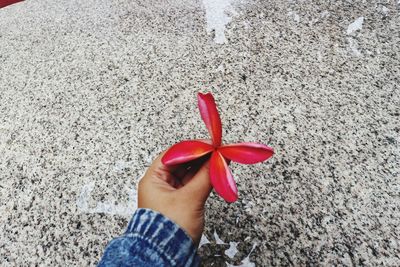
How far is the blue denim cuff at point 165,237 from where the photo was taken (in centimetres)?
53

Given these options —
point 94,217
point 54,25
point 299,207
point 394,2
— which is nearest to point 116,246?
point 94,217

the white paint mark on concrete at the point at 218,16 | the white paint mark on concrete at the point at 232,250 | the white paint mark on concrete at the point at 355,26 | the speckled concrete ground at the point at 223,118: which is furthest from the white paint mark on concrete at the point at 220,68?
the white paint mark on concrete at the point at 232,250

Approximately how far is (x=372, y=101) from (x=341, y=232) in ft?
1.38

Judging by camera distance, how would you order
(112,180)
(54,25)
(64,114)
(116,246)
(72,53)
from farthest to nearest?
1. (54,25)
2. (72,53)
3. (64,114)
4. (112,180)
5. (116,246)

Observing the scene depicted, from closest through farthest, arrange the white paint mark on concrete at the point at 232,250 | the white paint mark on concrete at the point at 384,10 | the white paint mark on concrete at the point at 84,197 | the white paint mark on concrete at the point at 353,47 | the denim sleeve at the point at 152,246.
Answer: the denim sleeve at the point at 152,246
the white paint mark on concrete at the point at 232,250
the white paint mark on concrete at the point at 84,197
the white paint mark on concrete at the point at 353,47
the white paint mark on concrete at the point at 384,10

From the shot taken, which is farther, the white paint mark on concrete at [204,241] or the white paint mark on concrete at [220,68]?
the white paint mark on concrete at [220,68]

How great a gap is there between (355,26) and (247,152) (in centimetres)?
82

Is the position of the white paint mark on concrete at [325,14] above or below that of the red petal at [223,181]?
above

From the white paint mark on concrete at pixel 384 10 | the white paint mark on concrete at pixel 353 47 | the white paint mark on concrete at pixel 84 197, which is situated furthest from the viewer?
the white paint mark on concrete at pixel 384 10

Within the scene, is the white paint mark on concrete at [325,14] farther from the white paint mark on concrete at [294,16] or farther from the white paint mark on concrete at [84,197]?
the white paint mark on concrete at [84,197]

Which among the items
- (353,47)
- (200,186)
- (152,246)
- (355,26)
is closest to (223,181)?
(200,186)

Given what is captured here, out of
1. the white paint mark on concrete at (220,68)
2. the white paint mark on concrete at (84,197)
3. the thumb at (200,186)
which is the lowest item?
the white paint mark on concrete at (84,197)

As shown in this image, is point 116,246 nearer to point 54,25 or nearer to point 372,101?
point 372,101

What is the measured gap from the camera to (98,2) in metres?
1.37
